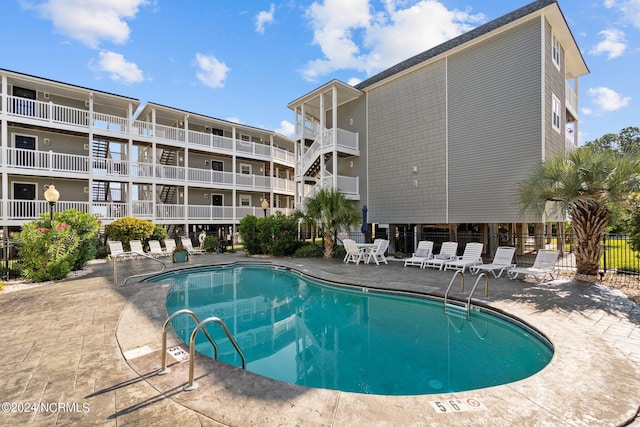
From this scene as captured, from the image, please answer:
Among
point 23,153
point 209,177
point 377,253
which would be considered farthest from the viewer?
point 209,177

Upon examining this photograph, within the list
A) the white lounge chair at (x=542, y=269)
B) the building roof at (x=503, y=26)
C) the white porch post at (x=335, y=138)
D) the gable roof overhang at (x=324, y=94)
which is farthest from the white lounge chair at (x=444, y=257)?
the gable roof overhang at (x=324, y=94)

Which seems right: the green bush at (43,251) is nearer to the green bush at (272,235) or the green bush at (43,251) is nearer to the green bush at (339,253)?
the green bush at (272,235)

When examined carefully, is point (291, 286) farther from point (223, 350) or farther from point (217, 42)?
point (217, 42)

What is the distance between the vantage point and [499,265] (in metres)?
10.2

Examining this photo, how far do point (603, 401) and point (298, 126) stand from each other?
19.4 meters

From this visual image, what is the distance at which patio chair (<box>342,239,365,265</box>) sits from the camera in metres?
13.4

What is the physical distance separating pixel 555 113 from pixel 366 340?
13189mm

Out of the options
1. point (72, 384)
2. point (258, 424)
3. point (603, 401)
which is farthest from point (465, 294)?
point (72, 384)

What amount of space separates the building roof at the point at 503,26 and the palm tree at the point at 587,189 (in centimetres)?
659

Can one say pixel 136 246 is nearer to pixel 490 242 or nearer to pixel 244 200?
pixel 244 200

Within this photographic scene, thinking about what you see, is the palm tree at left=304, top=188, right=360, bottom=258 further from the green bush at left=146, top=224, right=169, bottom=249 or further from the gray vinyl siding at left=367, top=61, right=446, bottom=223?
the green bush at left=146, top=224, right=169, bottom=249

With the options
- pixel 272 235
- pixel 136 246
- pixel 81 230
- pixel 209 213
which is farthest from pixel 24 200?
pixel 272 235

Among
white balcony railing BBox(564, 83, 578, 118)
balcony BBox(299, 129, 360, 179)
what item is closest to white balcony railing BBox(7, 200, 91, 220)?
balcony BBox(299, 129, 360, 179)

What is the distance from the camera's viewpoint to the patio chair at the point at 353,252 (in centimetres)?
1336
